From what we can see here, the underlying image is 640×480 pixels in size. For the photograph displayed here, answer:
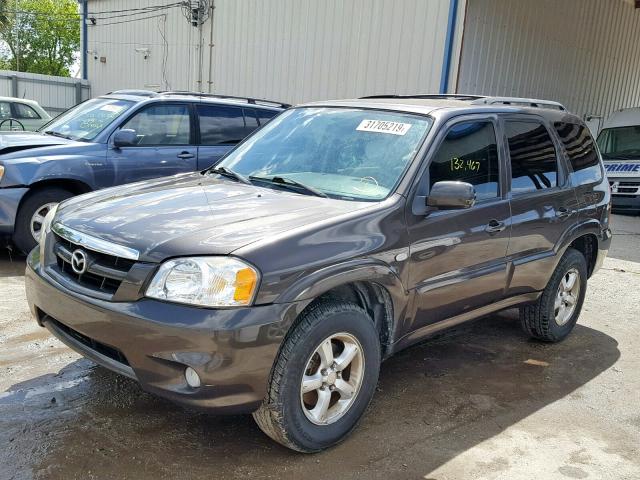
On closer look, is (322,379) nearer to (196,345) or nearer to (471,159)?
(196,345)

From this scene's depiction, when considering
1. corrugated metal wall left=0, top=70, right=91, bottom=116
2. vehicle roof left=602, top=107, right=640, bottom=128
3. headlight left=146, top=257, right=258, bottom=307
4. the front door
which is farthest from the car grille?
corrugated metal wall left=0, top=70, right=91, bottom=116

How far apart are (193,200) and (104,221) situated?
0.50 meters

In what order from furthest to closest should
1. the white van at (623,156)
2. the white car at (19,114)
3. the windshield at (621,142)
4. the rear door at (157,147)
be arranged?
the windshield at (621,142) < the white van at (623,156) < the white car at (19,114) < the rear door at (157,147)

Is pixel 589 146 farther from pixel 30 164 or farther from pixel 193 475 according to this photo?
pixel 30 164

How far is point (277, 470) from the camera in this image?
9.71ft

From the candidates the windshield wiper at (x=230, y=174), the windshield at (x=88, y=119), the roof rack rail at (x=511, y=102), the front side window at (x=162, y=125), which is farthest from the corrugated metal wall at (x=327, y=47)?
the windshield wiper at (x=230, y=174)

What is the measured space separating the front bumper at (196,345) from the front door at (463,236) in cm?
98

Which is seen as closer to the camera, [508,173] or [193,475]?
[193,475]

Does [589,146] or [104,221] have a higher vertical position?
[589,146]

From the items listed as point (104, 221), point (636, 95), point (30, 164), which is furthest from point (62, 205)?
point (636, 95)

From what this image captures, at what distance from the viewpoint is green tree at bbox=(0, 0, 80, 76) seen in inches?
1843

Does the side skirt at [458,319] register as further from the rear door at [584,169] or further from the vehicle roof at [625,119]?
the vehicle roof at [625,119]

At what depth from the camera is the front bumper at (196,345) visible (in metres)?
2.62

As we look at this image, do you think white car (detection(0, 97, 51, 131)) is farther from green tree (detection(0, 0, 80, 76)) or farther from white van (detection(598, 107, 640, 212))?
green tree (detection(0, 0, 80, 76))
